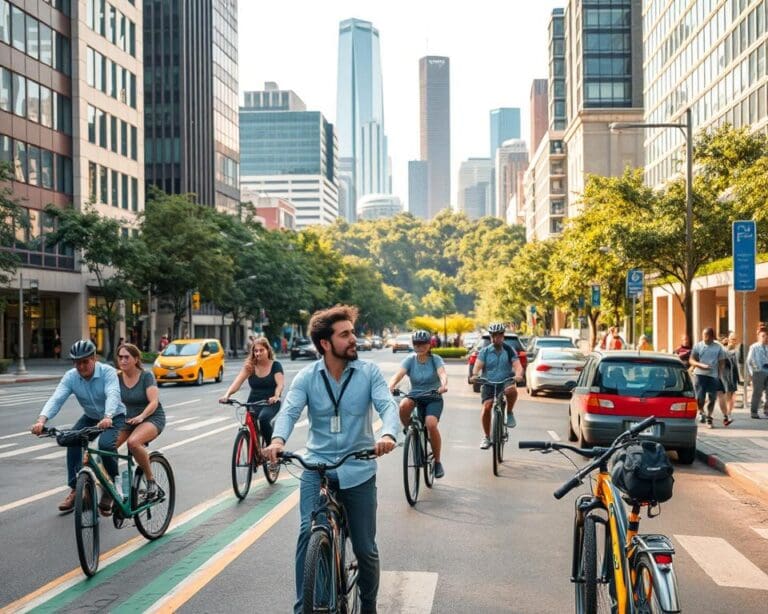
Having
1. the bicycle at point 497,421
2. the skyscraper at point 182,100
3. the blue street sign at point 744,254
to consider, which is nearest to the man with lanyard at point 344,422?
the bicycle at point 497,421

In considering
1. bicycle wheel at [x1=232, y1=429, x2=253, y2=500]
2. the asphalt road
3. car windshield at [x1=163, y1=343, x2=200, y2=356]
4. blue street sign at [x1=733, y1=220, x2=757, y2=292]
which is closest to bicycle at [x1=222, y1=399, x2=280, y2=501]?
bicycle wheel at [x1=232, y1=429, x2=253, y2=500]

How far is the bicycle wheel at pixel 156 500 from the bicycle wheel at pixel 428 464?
2.86 metres

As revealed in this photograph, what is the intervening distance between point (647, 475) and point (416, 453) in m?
5.11

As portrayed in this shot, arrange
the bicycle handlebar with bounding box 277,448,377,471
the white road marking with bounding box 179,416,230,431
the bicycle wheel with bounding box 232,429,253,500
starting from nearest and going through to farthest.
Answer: the bicycle handlebar with bounding box 277,448,377,471 → the bicycle wheel with bounding box 232,429,253,500 → the white road marking with bounding box 179,416,230,431

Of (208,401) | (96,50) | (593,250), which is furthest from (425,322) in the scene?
(208,401)

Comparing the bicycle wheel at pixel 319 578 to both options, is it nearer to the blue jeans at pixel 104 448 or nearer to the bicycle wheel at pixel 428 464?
the blue jeans at pixel 104 448

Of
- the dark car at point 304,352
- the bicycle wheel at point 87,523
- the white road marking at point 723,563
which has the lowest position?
the dark car at point 304,352

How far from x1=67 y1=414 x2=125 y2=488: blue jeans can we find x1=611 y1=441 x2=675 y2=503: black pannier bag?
441 centimetres

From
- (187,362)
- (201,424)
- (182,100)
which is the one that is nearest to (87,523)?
(201,424)

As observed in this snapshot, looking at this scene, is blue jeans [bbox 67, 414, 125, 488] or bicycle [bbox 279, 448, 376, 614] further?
blue jeans [bbox 67, 414, 125, 488]

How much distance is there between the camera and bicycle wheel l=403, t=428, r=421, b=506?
9000 millimetres

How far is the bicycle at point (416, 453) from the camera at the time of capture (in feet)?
29.8

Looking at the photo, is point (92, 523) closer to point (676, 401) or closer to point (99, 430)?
point (99, 430)

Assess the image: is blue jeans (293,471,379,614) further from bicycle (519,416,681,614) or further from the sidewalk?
the sidewalk
